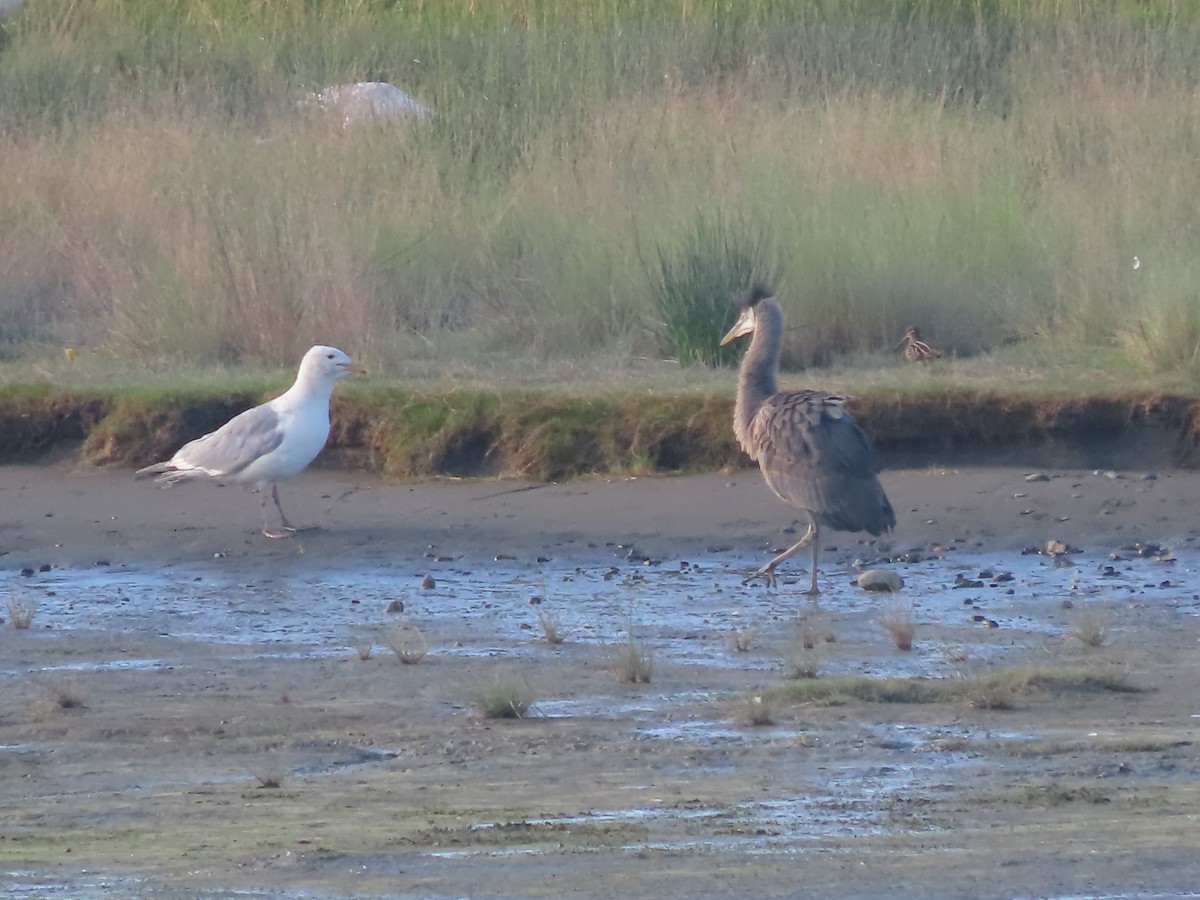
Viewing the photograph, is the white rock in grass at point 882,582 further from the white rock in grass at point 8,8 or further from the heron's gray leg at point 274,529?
the white rock in grass at point 8,8

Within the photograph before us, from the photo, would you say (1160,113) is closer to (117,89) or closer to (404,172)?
(404,172)

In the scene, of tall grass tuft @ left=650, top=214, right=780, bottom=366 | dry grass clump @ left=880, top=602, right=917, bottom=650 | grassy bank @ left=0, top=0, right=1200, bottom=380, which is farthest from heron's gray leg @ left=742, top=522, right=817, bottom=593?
tall grass tuft @ left=650, top=214, right=780, bottom=366

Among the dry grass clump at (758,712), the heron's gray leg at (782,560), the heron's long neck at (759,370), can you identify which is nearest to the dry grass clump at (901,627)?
the heron's gray leg at (782,560)

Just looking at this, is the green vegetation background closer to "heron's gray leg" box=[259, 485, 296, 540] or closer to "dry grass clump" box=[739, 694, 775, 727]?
"heron's gray leg" box=[259, 485, 296, 540]

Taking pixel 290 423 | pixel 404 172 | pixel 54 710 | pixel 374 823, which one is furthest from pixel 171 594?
pixel 404 172

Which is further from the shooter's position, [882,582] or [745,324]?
[745,324]

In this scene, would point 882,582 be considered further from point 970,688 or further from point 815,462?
point 970,688

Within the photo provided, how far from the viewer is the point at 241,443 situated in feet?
30.1

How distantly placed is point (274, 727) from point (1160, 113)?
10.5 m

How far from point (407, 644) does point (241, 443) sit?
2369mm

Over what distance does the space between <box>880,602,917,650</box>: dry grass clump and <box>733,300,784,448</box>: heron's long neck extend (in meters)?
1.54

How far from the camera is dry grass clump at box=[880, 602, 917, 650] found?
707 cm

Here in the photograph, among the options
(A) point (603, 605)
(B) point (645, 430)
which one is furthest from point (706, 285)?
(A) point (603, 605)

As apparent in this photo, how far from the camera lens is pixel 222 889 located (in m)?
4.38
